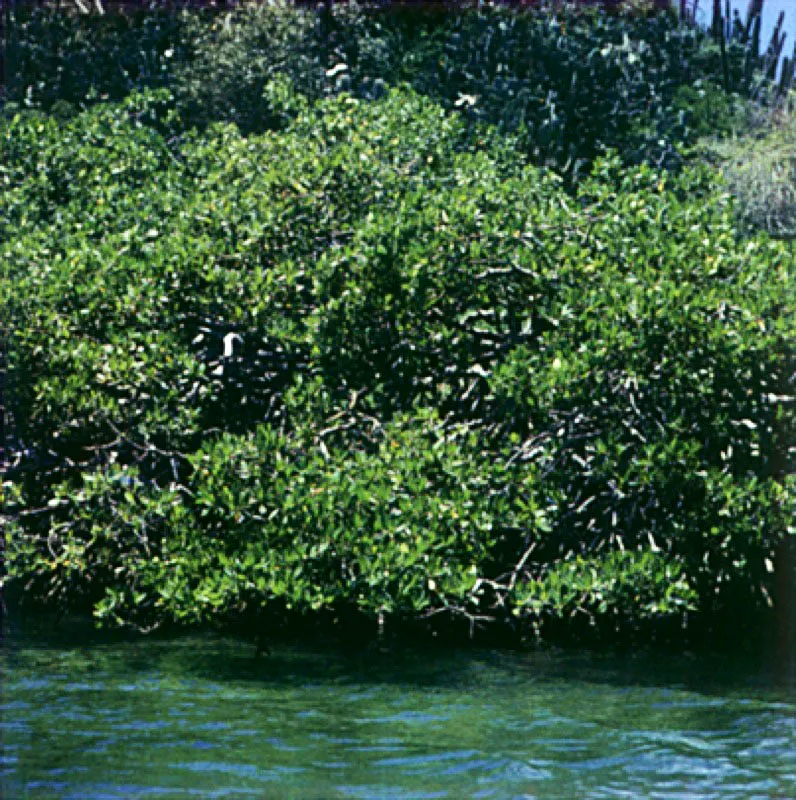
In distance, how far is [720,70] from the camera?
1138 inches

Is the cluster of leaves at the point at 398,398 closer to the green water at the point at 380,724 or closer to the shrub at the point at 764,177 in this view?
the green water at the point at 380,724

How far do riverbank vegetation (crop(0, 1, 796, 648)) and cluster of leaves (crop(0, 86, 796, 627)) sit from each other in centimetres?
3

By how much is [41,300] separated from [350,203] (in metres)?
3.06

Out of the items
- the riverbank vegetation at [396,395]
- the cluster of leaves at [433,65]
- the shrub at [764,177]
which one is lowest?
the riverbank vegetation at [396,395]

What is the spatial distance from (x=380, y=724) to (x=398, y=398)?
3.95m

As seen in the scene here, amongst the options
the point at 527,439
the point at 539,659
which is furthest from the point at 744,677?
the point at 527,439

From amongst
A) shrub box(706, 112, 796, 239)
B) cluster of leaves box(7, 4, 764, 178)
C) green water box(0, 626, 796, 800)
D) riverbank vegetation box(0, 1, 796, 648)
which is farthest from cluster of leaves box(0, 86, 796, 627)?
shrub box(706, 112, 796, 239)

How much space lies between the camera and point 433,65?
84.8 ft

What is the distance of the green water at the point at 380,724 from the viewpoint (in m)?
7.31

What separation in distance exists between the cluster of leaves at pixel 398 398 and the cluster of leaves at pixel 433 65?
12036 millimetres

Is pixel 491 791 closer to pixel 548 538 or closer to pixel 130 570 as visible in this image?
pixel 548 538

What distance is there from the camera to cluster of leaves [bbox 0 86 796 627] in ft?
34.8

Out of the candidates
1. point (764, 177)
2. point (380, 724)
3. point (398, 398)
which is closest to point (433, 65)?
point (764, 177)

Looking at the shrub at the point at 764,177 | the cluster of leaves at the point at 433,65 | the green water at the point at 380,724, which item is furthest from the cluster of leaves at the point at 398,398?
the shrub at the point at 764,177
